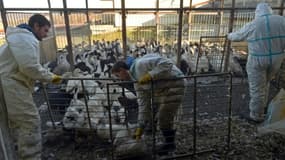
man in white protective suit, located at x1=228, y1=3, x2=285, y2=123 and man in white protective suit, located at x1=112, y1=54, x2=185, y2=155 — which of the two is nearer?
man in white protective suit, located at x1=112, y1=54, x2=185, y2=155

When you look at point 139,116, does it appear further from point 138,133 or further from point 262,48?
point 262,48

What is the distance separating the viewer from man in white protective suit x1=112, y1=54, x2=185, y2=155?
2.51 meters

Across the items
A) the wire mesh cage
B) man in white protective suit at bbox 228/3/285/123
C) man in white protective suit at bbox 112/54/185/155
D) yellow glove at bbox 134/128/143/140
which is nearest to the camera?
man in white protective suit at bbox 112/54/185/155

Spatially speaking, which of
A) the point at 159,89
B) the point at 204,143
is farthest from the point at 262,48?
the point at 159,89

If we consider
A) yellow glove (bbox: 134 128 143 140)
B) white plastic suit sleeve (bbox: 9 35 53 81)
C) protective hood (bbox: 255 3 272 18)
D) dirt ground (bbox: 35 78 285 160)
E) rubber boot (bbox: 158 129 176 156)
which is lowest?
dirt ground (bbox: 35 78 285 160)

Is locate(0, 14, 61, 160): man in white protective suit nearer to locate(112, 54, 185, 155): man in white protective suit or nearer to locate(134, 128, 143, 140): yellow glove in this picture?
locate(112, 54, 185, 155): man in white protective suit

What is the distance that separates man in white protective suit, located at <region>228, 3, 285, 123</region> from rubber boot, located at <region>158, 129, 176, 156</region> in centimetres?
156

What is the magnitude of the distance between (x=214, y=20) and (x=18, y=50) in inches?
247

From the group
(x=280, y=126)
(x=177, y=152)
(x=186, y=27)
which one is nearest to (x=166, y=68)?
(x=177, y=152)

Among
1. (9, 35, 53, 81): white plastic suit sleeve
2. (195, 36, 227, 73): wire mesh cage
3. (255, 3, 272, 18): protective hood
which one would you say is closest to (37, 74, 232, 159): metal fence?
(9, 35, 53, 81): white plastic suit sleeve

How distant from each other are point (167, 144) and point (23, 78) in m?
1.69

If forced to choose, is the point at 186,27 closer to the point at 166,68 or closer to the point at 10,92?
the point at 166,68

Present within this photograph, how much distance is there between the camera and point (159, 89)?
2.63 meters

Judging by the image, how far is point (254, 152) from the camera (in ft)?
9.34
